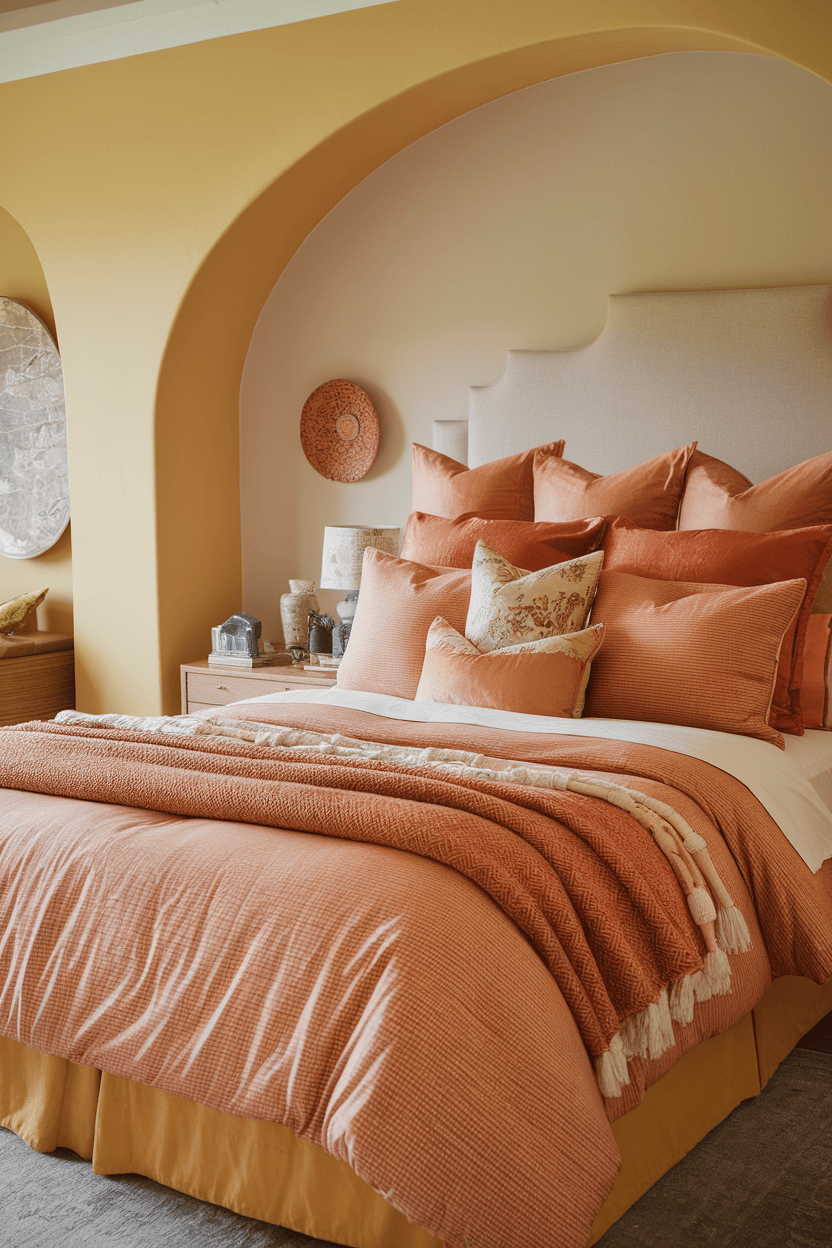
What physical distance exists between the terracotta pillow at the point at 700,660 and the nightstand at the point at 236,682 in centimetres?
133

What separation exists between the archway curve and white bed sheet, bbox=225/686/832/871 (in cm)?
180

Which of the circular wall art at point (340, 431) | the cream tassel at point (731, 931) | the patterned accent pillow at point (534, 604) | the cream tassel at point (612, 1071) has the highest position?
the circular wall art at point (340, 431)

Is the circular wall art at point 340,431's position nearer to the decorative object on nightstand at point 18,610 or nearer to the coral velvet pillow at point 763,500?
the decorative object on nightstand at point 18,610

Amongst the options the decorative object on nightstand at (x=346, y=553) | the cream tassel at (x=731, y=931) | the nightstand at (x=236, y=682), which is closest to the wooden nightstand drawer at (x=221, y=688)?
the nightstand at (x=236, y=682)

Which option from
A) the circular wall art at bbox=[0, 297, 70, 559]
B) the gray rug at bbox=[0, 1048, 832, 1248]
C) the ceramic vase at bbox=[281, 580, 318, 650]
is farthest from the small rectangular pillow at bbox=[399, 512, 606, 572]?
the circular wall art at bbox=[0, 297, 70, 559]

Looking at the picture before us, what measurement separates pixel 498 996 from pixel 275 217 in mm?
3256

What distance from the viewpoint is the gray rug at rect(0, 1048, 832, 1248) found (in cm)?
179

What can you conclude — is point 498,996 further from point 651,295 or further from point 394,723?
point 651,295

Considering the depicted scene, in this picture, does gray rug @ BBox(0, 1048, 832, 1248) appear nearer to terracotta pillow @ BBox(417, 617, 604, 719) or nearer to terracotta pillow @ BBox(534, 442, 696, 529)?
terracotta pillow @ BBox(417, 617, 604, 719)

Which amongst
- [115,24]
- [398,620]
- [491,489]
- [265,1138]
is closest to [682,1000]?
[265,1138]

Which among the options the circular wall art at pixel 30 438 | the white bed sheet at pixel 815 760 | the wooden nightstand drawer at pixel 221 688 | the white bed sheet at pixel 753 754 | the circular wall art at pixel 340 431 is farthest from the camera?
the circular wall art at pixel 30 438

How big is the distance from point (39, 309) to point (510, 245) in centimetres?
218

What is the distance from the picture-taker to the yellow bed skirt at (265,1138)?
5.53 feet

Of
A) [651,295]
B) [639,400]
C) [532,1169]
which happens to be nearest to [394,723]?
[532,1169]
